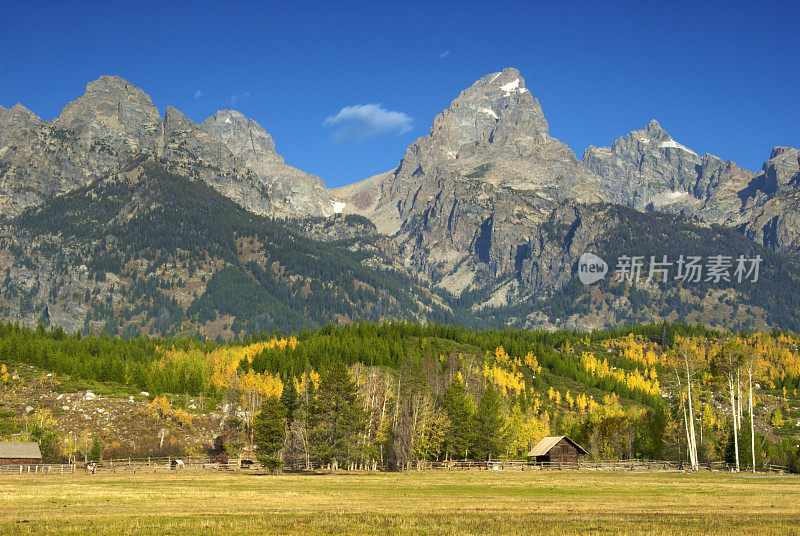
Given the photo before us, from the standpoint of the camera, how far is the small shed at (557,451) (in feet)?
371

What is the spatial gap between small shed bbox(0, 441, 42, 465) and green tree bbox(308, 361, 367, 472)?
39.5m

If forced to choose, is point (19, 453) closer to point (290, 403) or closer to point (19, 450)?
point (19, 450)

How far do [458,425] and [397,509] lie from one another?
7102 cm

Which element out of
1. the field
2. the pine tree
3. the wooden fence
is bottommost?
the wooden fence

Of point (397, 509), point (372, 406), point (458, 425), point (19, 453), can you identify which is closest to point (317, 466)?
point (372, 406)

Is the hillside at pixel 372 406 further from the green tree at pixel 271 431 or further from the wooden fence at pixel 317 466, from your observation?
the green tree at pixel 271 431

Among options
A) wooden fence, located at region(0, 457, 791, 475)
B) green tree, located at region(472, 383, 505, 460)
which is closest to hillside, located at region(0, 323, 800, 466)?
green tree, located at region(472, 383, 505, 460)

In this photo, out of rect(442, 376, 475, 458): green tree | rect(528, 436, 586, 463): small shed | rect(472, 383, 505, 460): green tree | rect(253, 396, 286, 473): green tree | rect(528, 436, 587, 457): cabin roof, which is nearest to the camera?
rect(253, 396, 286, 473): green tree

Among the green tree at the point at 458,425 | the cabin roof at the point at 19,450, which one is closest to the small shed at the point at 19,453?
the cabin roof at the point at 19,450

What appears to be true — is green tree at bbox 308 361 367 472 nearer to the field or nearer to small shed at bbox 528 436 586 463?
the field

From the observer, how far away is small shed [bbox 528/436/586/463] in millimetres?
113000

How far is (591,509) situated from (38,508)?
97.8 ft

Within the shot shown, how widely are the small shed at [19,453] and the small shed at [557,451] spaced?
72588 millimetres

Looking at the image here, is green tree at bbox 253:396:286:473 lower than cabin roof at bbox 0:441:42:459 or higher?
higher
